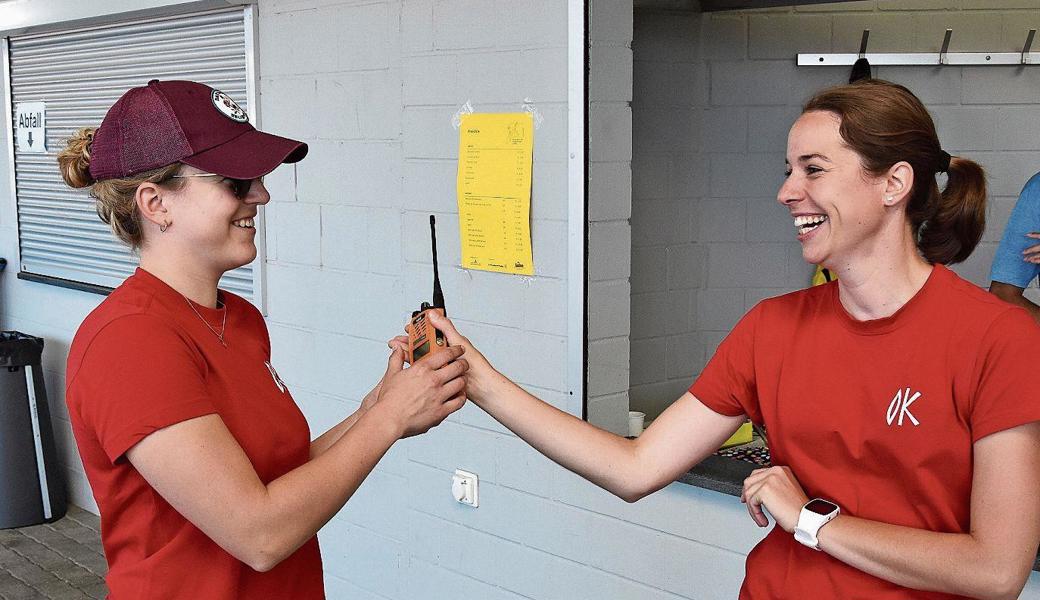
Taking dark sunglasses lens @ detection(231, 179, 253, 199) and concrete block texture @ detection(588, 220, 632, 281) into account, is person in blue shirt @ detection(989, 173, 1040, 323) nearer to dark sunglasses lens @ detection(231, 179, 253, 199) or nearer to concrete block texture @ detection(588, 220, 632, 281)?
concrete block texture @ detection(588, 220, 632, 281)

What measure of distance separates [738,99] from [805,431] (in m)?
2.51

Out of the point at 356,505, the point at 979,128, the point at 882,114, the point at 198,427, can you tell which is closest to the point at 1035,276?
the point at 979,128

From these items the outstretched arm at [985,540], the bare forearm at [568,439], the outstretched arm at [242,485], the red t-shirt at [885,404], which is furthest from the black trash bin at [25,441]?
the outstretched arm at [985,540]

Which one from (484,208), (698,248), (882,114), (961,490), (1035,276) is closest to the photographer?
(961,490)

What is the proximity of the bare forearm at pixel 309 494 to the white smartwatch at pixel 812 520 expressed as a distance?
0.70 metres

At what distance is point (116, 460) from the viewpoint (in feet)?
5.36

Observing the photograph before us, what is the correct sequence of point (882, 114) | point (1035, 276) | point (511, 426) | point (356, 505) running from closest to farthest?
point (882, 114), point (511, 426), point (1035, 276), point (356, 505)

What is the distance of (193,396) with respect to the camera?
65.0 inches

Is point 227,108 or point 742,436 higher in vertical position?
point 227,108

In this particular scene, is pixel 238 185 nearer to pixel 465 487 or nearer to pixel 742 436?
pixel 465 487

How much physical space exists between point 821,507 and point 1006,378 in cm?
33

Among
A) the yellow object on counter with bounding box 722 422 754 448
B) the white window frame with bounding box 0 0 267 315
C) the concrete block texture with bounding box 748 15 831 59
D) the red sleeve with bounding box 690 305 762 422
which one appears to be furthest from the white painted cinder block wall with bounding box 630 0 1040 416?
the red sleeve with bounding box 690 305 762 422

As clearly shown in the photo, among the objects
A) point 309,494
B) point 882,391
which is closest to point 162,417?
point 309,494

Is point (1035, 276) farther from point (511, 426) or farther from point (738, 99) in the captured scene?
point (511, 426)
